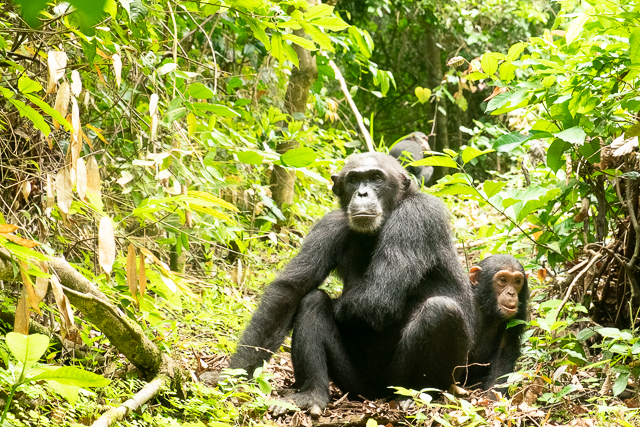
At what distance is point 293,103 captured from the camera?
7816 millimetres

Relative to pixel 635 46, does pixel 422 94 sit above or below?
above

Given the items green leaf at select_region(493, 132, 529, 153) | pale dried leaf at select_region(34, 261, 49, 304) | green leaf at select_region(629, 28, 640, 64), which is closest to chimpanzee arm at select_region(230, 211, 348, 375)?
green leaf at select_region(493, 132, 529, 153)

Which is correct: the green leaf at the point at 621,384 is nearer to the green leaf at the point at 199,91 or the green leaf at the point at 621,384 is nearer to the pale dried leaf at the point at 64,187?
the green leaf at the point at 199,91

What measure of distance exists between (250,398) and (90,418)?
3.55 ft

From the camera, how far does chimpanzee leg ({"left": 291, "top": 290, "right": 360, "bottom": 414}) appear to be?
4.55 metres

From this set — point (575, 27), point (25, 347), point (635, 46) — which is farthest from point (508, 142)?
point (25, 347)

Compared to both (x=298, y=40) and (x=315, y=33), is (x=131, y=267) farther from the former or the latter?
(x=315, y=33)

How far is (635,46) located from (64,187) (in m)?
3.13

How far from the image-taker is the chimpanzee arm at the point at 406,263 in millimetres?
4805

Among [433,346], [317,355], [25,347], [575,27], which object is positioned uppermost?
[575,27]

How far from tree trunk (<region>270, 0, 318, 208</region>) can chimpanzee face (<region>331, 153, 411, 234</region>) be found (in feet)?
6.76

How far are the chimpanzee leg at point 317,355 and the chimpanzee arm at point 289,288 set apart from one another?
0.86 feet

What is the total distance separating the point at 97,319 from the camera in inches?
130

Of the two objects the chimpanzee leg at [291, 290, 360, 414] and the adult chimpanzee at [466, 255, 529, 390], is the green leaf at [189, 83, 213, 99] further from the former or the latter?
the adult chimpanzee at [466, 255, 529, 390]
